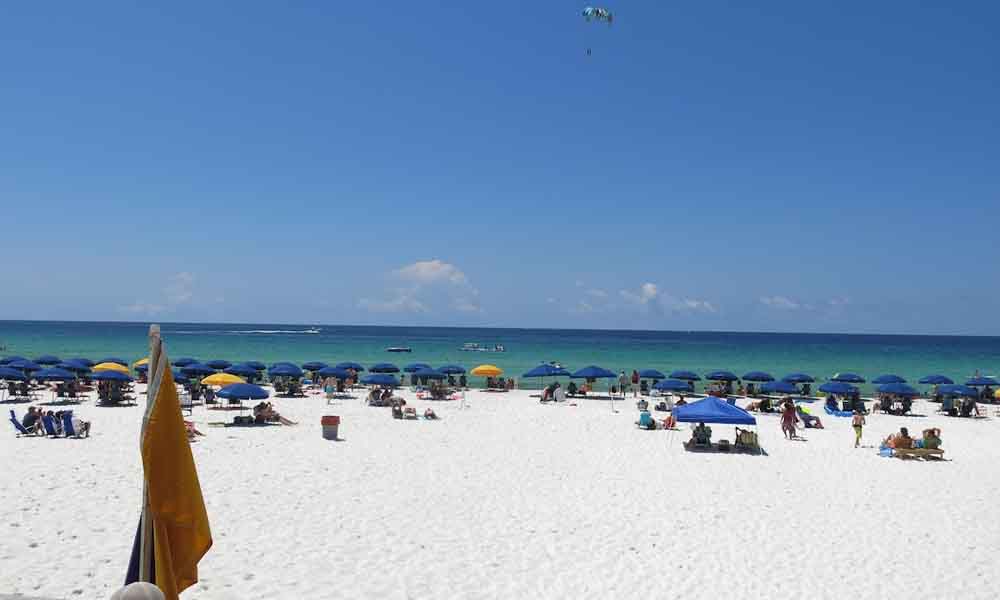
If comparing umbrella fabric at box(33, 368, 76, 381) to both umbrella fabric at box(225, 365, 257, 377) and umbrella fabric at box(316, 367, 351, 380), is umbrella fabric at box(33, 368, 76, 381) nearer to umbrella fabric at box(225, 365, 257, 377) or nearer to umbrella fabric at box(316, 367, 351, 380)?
umbrella fabric at box(225, 365, 257, 377)

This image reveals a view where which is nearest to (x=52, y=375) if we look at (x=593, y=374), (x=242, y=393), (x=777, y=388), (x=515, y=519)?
(x=242, y=393)

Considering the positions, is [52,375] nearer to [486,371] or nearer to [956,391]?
[486,371]

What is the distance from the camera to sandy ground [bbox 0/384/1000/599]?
25.2 ft

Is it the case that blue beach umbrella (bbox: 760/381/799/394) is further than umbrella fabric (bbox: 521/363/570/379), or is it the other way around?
umbrella fabric (bbox: 521/363/570/379)

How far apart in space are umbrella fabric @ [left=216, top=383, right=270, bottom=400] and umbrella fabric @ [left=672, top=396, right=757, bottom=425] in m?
11.7

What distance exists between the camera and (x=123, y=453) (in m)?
14.2

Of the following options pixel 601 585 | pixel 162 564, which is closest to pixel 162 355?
pixel 162 564

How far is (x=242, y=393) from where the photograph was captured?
65.0 ft

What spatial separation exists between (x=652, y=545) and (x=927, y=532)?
14.5 ft

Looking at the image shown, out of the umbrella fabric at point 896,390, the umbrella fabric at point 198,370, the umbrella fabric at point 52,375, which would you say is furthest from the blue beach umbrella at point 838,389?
the umbrella fabric at point 52,375

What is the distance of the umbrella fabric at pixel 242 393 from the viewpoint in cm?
1961

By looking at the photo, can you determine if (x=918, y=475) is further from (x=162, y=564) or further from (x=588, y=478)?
(x=162, y=564)

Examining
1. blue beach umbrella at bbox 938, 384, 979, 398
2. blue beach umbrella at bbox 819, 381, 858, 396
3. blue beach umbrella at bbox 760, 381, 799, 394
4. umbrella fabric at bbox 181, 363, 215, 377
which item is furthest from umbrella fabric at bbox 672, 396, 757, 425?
umbrella fabric at bbox 181, 363, 215, 377

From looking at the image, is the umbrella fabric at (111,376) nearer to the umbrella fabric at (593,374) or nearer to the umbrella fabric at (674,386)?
the umbrella fabric at (593,374)
